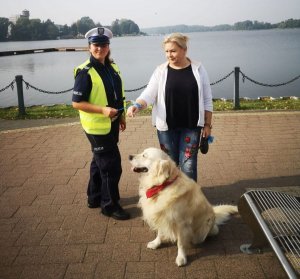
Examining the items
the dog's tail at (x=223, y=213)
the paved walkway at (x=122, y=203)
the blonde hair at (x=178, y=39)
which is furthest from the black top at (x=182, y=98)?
the paved walkway at (x=122, y=203)

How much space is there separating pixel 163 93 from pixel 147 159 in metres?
0.97


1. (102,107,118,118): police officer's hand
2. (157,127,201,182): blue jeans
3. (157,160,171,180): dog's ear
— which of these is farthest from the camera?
(157,127,201,182): blue jeans

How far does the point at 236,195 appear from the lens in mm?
4984

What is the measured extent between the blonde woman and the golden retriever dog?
2.32ft

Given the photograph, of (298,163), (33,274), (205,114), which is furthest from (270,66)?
(33,274)

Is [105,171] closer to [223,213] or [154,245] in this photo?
[154,245]

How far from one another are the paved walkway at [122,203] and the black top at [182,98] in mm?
1364

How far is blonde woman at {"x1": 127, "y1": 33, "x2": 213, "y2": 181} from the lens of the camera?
4055 millimetres

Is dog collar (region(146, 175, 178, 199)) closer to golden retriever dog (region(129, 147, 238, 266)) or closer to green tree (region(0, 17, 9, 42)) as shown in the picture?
golden retriever dog (region(129, 147, 238, 266))

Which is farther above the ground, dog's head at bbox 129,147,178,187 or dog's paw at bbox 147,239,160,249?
dog's head at bbox 129,147,178,187

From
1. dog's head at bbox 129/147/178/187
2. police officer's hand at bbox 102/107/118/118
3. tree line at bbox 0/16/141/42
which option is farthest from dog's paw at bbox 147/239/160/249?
tree line at bbox 0/16/141/42

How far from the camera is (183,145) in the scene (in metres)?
4.38

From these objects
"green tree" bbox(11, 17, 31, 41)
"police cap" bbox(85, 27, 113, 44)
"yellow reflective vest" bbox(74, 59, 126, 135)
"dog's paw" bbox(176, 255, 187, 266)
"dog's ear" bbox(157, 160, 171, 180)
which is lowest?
"dog's paw" bbox(176, 255, 187, 266)

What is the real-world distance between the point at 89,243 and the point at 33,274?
692 mm
